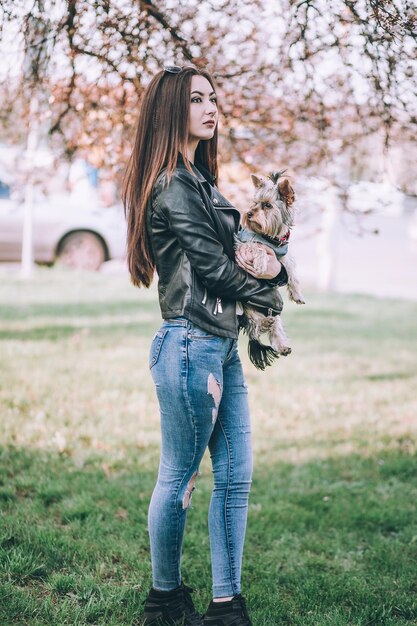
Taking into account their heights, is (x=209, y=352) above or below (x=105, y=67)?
Result: below

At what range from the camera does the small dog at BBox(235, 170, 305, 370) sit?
10.1 feet

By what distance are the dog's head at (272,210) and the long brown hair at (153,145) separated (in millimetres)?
391

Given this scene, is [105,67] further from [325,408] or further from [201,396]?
[325,408]

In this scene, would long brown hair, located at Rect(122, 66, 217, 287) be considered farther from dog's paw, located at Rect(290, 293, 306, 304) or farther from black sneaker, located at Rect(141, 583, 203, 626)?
black sneaker, located at Rect(141, 583, 203, 626)

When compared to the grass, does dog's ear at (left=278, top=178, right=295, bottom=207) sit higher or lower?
higher

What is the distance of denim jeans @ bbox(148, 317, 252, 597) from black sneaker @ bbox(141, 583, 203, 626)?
0.13ft

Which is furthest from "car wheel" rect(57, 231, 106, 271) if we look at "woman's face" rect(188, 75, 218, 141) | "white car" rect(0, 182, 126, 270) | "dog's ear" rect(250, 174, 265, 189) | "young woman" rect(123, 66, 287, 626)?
"woman's face" rect(188, 75, 218, 141)

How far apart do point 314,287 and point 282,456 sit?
10.1 meters

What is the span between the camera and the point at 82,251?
47.2 ft

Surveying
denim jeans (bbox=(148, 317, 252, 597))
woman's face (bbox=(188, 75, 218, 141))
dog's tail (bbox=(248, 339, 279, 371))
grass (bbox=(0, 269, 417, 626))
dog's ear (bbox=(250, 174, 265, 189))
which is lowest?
grass (bbox=(0, 269, 417, 626))

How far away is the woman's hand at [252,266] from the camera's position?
292 cm

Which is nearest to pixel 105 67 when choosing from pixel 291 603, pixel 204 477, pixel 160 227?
pixel 160 227

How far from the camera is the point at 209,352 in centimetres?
284

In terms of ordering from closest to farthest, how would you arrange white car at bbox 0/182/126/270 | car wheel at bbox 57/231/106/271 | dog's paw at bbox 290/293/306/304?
1. dog's paw at bbox 290/293/306/304
2. white car at bbox 0/182/126/270
3. car wheel at bbox 57/231/106/271
